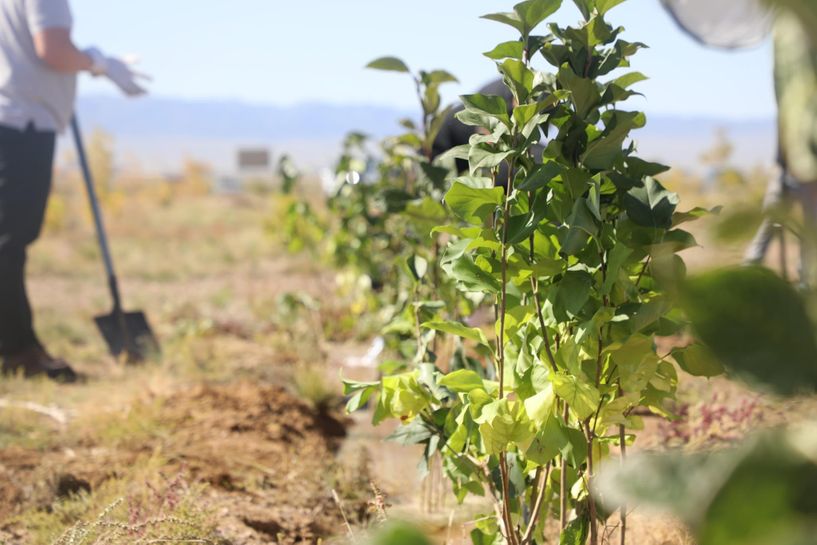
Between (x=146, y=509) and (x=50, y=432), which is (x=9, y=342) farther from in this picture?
(x=146, y=509)

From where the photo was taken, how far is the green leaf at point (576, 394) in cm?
156

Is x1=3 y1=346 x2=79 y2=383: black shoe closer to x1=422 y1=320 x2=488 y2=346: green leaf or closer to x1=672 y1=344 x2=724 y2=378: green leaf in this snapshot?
x1=422 y1=320 x2=488 y2=346: green leaf

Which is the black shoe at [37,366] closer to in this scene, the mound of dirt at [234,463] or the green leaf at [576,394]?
the mound of dirt at [234,463]

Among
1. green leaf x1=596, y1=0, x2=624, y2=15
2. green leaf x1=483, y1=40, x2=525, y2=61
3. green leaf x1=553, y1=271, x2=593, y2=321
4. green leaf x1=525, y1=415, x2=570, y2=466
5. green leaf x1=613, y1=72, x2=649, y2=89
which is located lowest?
green leaf x1=525, y1=415, x2=570, y2=466

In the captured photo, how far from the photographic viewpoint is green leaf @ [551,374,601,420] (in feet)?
5.12

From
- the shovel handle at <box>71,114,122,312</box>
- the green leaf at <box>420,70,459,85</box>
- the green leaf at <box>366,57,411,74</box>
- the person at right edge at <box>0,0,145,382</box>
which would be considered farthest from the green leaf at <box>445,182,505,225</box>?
the shovel handle at <box>71,114,122,312</box>

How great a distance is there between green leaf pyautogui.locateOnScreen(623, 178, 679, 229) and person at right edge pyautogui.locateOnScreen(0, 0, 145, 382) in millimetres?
3894

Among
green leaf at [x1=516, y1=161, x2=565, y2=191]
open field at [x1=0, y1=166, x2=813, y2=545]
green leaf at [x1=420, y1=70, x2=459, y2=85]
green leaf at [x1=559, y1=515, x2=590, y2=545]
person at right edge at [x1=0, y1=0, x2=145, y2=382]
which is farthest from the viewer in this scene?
person at right edge at [x1=0, y1=0, x2=145, y2=382]

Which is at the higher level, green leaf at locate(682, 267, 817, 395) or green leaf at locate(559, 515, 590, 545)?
green leaf at locate(682, 267, 817, 395)

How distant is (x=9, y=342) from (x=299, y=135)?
188061 mm

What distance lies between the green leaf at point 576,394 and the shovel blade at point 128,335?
419 centimetres

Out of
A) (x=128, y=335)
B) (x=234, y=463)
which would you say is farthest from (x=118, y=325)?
(x=234, y=463)

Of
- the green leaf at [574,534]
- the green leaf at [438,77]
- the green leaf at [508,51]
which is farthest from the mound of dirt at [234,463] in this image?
the green leaf at [508,51]

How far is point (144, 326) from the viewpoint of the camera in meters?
5.77
